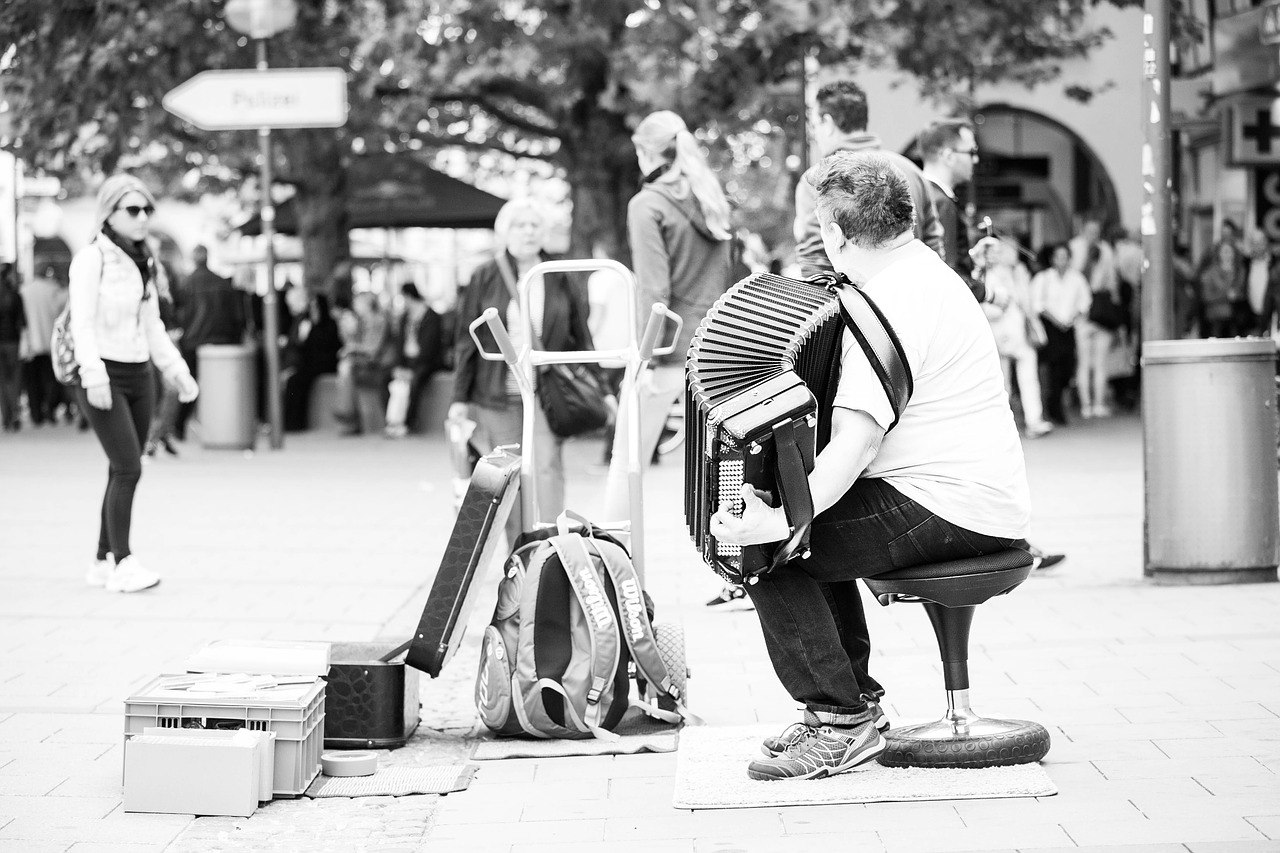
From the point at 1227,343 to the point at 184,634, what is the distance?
174 inches

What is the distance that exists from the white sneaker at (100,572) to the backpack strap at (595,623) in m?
3.67

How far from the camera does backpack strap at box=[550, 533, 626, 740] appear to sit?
16.1ft

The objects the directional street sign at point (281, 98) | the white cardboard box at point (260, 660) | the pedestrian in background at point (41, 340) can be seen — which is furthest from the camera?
the pedestrian in background at point (41, 340)

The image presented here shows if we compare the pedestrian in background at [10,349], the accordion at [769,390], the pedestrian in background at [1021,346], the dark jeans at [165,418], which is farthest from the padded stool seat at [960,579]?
the pedestrian in background at [10,349]

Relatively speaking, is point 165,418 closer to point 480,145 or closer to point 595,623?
point 480,145

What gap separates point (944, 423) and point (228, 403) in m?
12.3

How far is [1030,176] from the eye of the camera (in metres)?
24.4

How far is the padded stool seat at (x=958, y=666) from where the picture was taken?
4281 millimetres

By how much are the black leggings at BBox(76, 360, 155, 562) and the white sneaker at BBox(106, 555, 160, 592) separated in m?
0.04

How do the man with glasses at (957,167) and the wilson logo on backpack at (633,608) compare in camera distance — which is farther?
the man with glasses at (957,167)

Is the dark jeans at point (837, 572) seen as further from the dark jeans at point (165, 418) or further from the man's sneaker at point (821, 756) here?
the dark jeans at point (165, 418)

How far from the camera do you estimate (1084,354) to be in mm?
17578

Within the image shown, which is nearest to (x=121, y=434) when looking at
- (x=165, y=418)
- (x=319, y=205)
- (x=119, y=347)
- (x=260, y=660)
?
(x=119, y=347)

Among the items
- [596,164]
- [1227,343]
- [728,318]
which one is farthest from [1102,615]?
[596,164]
